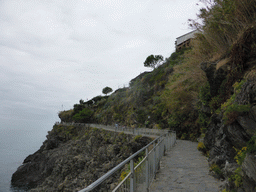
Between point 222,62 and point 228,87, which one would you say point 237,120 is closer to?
point 228,87

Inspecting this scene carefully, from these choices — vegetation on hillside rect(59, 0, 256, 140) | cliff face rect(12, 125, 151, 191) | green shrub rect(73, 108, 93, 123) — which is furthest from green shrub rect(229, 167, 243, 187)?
green shrub rect(73, 108, 93, 123)

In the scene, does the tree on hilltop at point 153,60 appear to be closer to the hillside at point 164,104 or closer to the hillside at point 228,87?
the hillside at point 164,104

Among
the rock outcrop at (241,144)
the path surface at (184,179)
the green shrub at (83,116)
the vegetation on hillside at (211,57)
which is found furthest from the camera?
the green shrub at (83,116)

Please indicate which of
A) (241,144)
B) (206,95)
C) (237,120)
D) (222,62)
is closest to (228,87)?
→ (222,62)

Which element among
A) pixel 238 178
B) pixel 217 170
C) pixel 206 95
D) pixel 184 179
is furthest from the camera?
pixel 206 95

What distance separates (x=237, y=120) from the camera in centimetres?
477

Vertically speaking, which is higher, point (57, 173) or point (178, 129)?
point (178, 129)

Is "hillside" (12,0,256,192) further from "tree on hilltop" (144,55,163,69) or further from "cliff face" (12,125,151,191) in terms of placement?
"tree on hilltop" (144,55,163,69)

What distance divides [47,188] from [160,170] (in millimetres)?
24919

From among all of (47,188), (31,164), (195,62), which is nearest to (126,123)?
(47,188)

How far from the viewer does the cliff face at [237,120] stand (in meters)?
3.63

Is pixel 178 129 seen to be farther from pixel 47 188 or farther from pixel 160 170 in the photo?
pixel 47 188

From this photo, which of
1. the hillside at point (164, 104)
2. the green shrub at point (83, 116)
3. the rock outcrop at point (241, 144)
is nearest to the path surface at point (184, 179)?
the rock outcrop at point (241, 144)

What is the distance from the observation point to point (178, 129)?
25.4 meters
